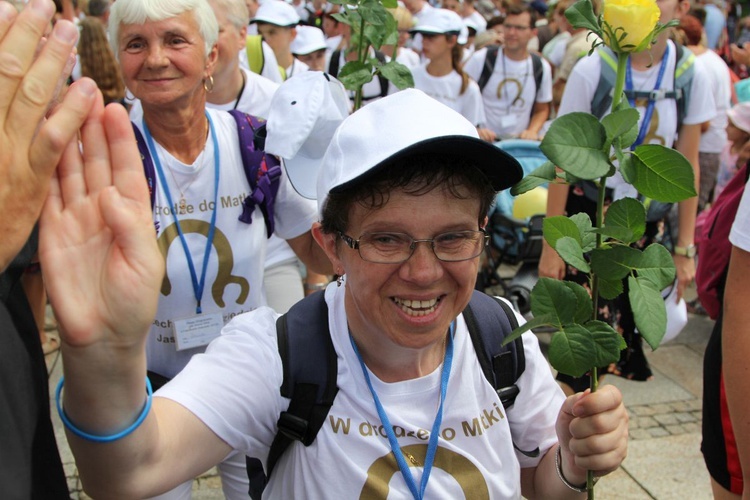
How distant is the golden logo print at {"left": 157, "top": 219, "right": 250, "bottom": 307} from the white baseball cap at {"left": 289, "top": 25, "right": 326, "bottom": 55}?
5.17m

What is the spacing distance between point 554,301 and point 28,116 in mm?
855

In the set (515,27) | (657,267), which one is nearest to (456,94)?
(515,27)

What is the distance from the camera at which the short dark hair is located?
1483mm

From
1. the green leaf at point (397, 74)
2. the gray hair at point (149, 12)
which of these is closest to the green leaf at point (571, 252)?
the green leaf at point (397, 74)

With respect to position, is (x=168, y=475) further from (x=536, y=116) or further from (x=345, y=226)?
(x=536, y=116)

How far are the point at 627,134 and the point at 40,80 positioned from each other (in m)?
0.88

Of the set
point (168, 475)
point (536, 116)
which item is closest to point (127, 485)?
point (168, 475)

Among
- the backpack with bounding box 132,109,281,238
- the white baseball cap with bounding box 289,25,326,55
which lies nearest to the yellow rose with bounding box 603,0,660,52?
the backpack with bounding box 132,109,281,238

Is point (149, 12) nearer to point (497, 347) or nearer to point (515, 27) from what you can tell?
point (497, 347)

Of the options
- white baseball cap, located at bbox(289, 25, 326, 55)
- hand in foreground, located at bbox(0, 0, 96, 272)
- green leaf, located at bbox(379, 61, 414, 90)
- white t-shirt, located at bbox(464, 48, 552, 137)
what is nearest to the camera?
hand in foreground, located at bbox(0, 0, 96, 272)

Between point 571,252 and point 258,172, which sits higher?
point 571,252

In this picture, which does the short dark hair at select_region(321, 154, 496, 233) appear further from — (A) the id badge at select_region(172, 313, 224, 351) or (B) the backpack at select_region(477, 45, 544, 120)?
(B) the backpack at select_region(477, 45, 544, 120)

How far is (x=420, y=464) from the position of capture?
1577mm

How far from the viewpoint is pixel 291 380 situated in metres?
1.56
